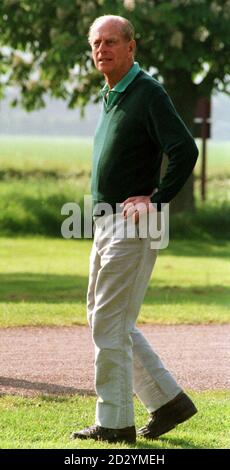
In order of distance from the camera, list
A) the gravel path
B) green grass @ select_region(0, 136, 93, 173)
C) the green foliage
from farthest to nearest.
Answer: green grass @ select_region(0, 136, 93, 173), the green foliage, the gravel path

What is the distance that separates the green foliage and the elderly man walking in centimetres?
1508

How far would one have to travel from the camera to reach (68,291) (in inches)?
549

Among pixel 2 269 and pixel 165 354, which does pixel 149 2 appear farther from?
pixel 165 354

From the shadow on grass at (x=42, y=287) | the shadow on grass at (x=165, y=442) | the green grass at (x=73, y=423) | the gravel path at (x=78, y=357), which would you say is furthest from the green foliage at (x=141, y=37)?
the shadow on grass at (x=165, y=442)

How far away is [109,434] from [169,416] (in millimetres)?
418

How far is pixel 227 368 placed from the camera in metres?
8.88

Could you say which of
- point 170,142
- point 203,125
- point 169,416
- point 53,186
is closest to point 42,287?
point 169,416

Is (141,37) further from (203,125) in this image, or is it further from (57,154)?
(57,154)

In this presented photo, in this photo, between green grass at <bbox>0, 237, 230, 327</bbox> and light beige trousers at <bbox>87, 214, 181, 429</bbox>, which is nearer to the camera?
light beige trousers at <bbox>87, 214, 181, 429</bbox>

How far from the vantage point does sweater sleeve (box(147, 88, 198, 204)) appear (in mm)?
5793

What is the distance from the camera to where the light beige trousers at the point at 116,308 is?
594 centimetres

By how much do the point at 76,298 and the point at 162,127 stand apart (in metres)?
7.65

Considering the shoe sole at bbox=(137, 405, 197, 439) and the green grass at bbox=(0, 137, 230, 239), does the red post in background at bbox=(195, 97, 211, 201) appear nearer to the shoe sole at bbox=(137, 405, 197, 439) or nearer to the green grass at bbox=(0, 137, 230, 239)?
the green grass at bbox=(0, 137, 230, 239)

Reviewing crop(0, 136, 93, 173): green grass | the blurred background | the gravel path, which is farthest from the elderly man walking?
crop(0, 136, 93, 173): green grass
